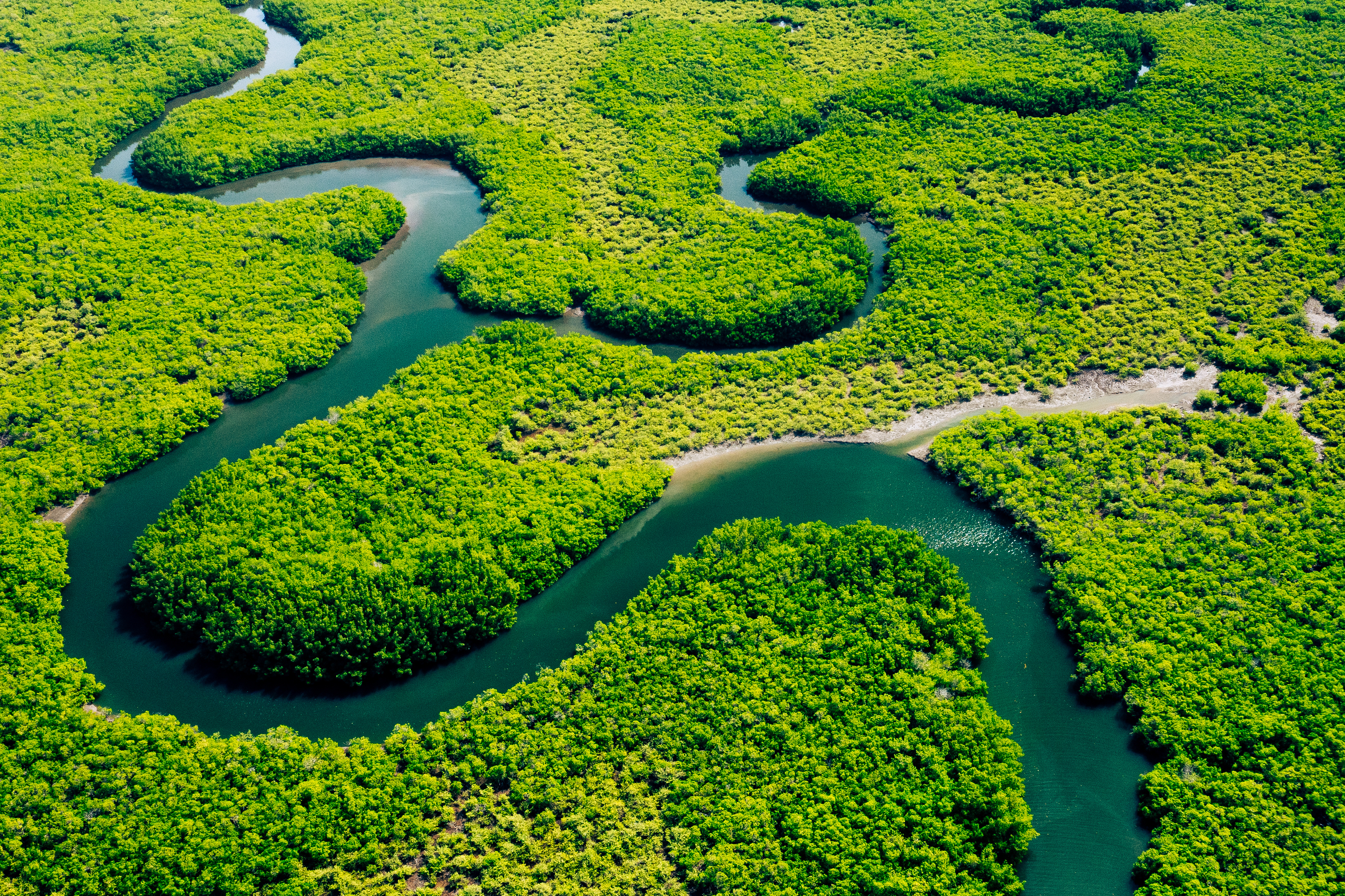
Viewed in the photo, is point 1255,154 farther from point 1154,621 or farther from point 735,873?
point 735,873

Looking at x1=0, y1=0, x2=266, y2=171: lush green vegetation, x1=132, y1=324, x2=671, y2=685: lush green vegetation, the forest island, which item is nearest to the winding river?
the forest island

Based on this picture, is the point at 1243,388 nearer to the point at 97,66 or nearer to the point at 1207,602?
the point at 1207,602

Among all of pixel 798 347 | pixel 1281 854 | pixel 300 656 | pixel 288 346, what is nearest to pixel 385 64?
pixel 288 346

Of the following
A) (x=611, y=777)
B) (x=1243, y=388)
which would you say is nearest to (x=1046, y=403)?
(x=1243, y=388)

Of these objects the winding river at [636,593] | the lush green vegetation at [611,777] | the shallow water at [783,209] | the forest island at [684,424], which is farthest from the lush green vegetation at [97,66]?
the lush green vegetation at [611,777]

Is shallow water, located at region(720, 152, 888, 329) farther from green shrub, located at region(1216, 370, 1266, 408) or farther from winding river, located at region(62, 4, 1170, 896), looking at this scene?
green shrub, located at region(1216, 370, 1266, 408)

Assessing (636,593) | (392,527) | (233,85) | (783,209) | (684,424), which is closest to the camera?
(636,593)
